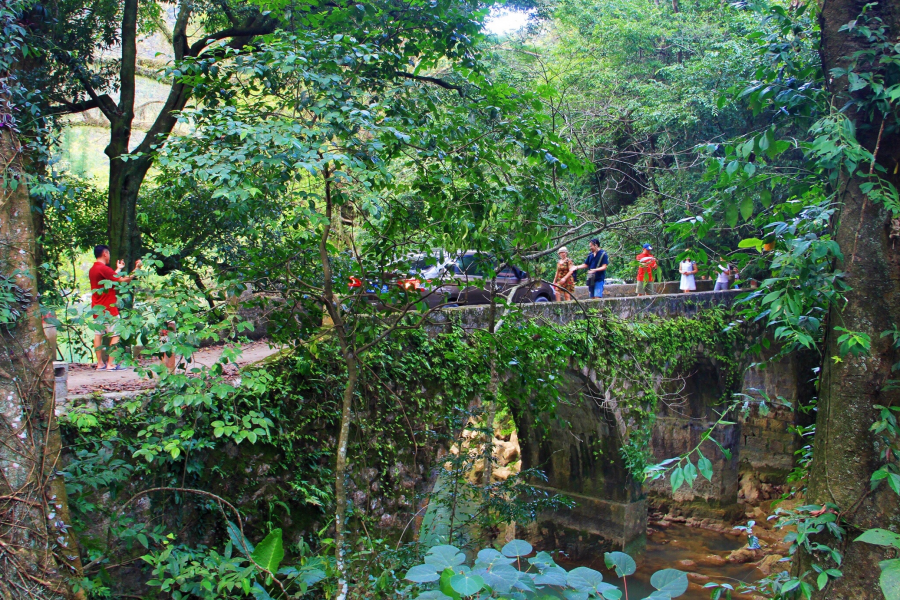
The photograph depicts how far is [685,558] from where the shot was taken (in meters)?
10.5

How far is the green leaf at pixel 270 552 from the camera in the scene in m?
3.19

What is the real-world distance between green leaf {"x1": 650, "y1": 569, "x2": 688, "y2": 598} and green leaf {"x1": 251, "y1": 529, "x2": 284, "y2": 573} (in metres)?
2.09

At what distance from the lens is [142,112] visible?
11.7 m

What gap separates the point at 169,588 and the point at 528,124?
9.92 ft

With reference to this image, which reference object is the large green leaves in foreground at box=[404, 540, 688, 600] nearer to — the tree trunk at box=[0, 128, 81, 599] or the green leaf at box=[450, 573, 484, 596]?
the green leaf at box=[450, 573, 484, 596]

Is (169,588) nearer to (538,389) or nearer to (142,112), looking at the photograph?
(538,389)

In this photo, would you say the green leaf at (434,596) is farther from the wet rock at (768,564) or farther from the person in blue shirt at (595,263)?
the wet rock at (768,564)

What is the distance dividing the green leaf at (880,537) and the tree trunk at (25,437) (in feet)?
10.3

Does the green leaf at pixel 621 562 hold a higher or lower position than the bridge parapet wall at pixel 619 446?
higher

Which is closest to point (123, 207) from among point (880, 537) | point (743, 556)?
point (880, 537)

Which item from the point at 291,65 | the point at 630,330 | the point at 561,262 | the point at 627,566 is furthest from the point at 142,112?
the point at 627,566

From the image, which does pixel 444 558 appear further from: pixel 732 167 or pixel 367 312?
pixel 367 312

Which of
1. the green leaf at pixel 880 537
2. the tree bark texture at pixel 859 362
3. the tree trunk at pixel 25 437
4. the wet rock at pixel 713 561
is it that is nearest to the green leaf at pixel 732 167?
the tree bark texture at pixel 859 362

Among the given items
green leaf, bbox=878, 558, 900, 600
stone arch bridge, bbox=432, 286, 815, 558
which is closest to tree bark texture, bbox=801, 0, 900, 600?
green leaf, bbox=878, 558, 900, 600
